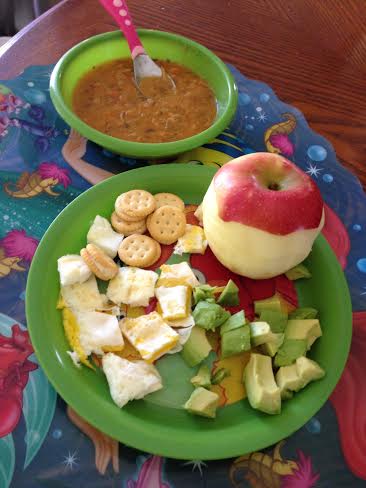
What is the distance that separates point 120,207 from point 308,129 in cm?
73

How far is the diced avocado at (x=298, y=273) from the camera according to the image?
4.15ft

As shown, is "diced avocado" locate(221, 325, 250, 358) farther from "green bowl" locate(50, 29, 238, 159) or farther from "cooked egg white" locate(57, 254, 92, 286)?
"green bowl" locate(50, 29, 238, 159)

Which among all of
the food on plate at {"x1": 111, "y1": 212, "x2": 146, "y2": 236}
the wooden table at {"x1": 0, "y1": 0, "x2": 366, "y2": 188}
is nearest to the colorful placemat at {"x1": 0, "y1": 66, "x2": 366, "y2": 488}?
the wooden table at {"x1": 0, "y1": 0, "x2": 366, "y2": 188}

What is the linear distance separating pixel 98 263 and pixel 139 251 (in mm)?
116

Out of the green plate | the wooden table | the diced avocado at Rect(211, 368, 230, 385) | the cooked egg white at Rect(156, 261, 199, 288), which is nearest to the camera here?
the green plate

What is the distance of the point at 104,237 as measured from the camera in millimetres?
1230

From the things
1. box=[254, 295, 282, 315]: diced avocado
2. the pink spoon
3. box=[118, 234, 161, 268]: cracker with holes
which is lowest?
box=[254, 295, 282, 315]: diced avocado

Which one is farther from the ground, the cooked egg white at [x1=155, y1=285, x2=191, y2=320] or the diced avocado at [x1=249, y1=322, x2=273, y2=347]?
the cooked egg white at [x1=155, y1=285, x2=191, y2=320]

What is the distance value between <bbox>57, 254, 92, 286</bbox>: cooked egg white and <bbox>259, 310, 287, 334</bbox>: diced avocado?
0.42 meters

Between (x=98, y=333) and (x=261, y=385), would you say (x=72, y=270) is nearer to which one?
(x=98, y=333)

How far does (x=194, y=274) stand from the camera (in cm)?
125

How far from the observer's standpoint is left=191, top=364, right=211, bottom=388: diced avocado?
106 cm

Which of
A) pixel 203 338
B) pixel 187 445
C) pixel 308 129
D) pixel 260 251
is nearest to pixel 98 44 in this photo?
pixel 308 129

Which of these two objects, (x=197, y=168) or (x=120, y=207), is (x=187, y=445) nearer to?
(x=120, y=207)
